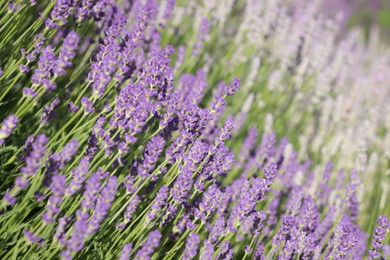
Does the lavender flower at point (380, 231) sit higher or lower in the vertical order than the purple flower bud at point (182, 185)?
lower

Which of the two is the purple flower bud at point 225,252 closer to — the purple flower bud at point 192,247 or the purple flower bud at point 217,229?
the purple flower bud at point 217,229

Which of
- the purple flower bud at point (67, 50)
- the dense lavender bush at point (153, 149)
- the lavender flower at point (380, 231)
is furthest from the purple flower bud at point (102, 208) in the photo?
the lavender flower at point (380, 231)

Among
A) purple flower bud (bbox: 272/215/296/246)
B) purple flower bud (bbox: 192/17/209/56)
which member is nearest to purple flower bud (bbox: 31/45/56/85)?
purple flower bud (bbox: 272/215/296/246)

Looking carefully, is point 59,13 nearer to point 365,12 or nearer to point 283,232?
point 283,232

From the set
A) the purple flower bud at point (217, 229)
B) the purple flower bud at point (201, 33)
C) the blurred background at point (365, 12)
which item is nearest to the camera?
the purple flower bud at point (217, 229)

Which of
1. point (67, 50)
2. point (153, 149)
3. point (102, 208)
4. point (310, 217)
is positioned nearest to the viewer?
point (102, 208)

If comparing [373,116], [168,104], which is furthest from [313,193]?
[373,116]

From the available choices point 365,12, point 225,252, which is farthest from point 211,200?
point 365,12

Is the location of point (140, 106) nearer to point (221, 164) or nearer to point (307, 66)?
point (221, 164)
